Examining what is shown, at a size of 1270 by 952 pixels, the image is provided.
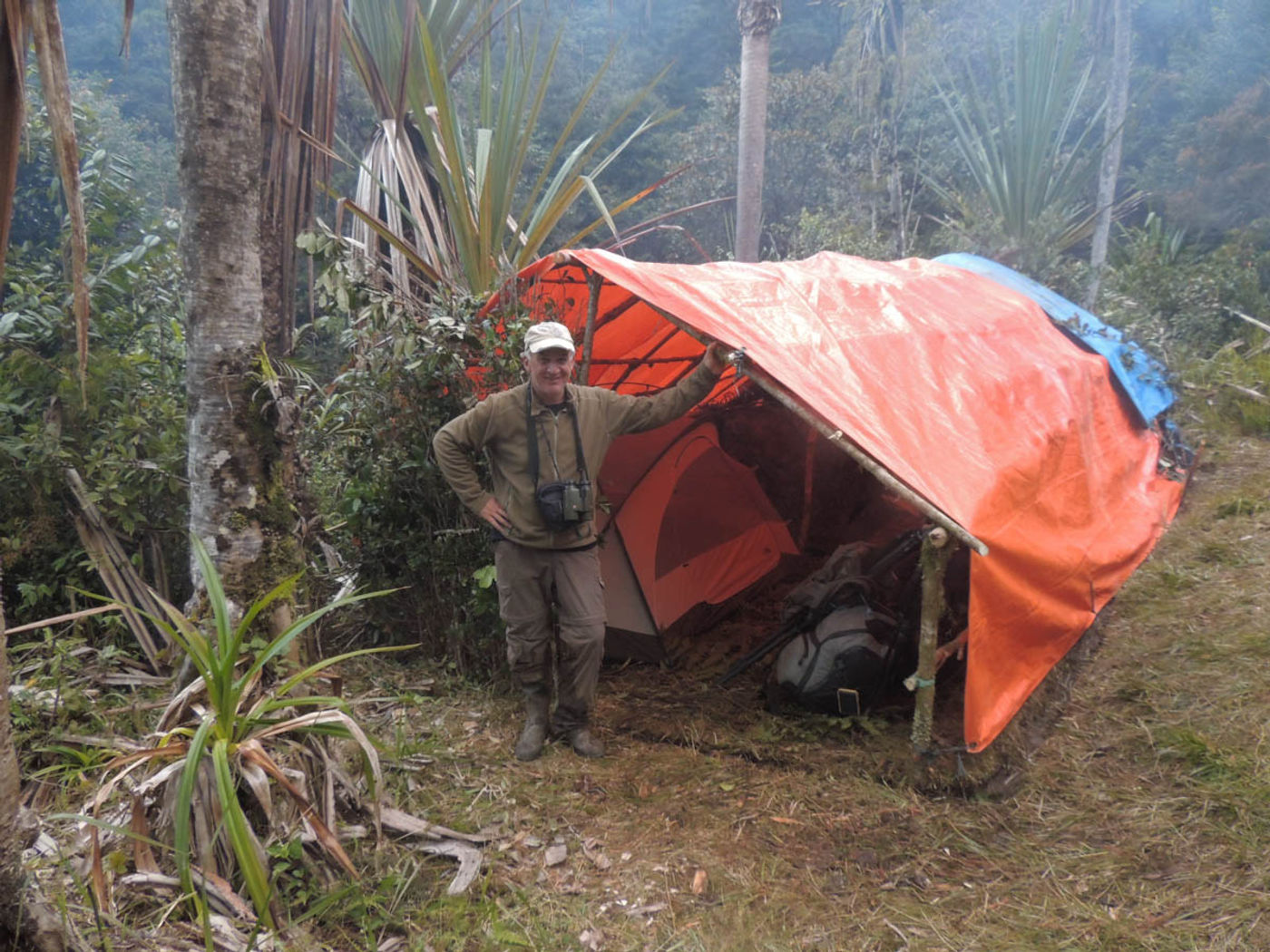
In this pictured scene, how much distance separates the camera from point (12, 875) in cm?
174

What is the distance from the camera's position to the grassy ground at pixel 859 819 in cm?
268

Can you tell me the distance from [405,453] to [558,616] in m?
1.22

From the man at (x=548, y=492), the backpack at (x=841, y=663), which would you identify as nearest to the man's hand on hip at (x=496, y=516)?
the man at (x=548, y=492)

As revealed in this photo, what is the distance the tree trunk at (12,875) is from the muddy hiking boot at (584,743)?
Answer: 2230 millimetres

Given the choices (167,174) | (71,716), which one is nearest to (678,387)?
(71,716)

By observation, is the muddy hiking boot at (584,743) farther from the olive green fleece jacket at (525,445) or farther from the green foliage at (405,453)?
the olive green fleece jacket at (525,445)

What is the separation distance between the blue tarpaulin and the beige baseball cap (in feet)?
14.0

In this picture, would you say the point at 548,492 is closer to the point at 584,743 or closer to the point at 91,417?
the point at 584,743

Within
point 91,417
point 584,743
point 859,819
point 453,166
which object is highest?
point 453,166

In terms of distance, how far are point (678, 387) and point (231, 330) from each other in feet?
5.71

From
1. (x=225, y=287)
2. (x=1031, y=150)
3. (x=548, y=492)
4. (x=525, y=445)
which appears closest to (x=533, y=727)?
(x=548, y=492)

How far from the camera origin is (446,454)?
12.1ft

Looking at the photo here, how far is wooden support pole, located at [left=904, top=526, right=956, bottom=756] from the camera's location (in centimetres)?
332

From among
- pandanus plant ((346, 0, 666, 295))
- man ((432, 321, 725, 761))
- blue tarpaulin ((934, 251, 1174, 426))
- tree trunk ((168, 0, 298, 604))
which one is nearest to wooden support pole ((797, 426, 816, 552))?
blue tarpaulin ((934, 251, 1174, 426))
